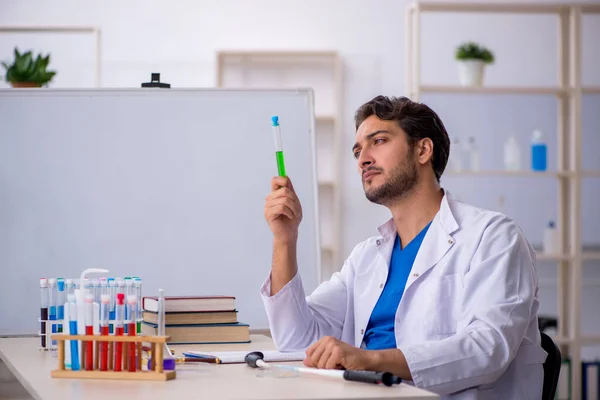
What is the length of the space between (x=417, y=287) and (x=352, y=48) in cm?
360

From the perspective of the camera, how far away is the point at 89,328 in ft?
4.96

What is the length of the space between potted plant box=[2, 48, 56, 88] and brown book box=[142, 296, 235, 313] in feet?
8.13

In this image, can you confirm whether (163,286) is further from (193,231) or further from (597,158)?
(597,158)

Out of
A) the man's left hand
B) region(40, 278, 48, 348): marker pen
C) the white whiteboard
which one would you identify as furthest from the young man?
the white whiteboard

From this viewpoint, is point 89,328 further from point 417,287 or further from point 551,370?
point 551,370

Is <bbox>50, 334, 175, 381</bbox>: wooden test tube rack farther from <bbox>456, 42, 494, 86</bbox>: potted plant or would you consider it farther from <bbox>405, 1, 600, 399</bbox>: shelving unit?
<bbox>456, 42, 494, 86</bbox>: potted plant

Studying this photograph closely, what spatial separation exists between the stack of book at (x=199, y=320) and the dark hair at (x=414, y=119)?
2.06 feet

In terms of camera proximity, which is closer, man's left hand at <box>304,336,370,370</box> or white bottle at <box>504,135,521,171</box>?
man's left hand at <box>304,336,370,370</box>

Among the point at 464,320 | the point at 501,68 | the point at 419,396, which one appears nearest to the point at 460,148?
the point at 501,68

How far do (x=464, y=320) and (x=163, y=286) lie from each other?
4.42 feet

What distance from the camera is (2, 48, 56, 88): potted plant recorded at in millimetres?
4250

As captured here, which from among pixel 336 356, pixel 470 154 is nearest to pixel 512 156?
pixel 470 154

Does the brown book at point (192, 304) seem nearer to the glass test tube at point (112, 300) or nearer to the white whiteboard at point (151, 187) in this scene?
the glass test tube at point (112, 300)

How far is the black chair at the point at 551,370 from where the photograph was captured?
1.79 m
